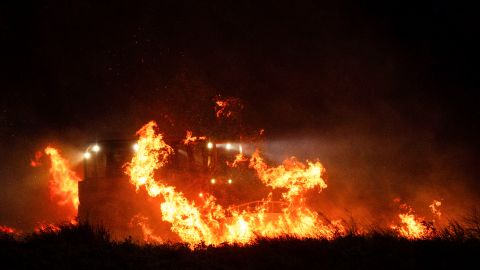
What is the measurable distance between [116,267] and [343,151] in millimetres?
21593

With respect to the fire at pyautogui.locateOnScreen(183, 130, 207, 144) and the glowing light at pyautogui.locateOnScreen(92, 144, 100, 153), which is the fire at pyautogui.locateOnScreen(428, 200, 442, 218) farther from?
the glowing light at pyautogui.locateOnScreen(92, 144, 100, 153)

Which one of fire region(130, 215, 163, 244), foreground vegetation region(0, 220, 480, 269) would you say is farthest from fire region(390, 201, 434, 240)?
fire region(130, 215, 163, 244)

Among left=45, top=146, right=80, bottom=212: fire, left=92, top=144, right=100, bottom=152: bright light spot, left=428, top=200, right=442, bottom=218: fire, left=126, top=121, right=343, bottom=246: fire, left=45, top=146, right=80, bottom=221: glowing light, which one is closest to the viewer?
left=126, top=121, right=343, bottom=246: fire

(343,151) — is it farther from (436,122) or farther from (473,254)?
(473,254)

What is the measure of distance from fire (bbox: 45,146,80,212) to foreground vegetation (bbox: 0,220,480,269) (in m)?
17.3

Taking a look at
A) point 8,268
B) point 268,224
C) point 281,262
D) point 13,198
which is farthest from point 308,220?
point 13,198

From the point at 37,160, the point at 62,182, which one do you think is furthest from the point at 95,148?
the point at 37,160

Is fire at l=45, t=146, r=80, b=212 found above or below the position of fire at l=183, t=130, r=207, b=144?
above

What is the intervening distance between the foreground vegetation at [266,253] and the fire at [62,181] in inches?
680

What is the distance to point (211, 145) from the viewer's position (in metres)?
17.4

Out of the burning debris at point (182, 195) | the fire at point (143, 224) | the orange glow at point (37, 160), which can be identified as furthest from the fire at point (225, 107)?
the orange glow at point (37, 160)

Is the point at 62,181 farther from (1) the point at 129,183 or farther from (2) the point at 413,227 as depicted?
(2) the point at 413,227

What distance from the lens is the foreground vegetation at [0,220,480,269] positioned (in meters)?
6.87

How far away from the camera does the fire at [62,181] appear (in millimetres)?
24641
